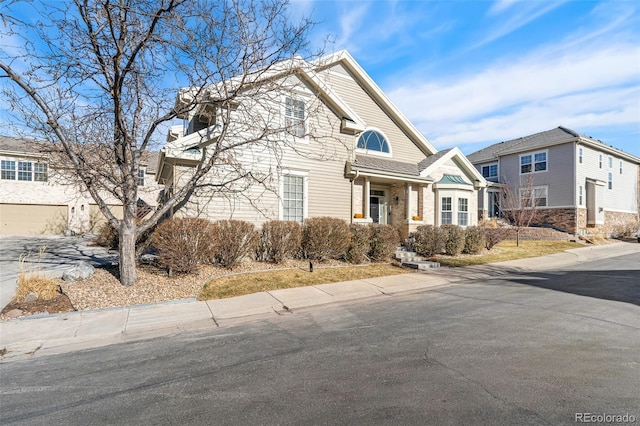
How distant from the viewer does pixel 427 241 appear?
14641mm

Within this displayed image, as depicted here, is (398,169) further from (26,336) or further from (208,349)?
(26,336)

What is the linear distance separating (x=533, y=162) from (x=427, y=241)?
19.9 meters

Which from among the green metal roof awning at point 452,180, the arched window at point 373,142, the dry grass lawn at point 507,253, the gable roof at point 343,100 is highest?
the gable roof at point 343,100

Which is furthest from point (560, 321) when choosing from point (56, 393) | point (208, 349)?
point (56, 393)

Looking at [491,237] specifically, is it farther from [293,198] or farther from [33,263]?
[33,263]

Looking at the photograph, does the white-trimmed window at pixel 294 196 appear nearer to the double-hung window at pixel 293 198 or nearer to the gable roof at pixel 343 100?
the double-hung window at pixel 293 198

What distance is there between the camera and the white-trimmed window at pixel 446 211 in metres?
18.2

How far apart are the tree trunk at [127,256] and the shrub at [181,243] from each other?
0.71 m

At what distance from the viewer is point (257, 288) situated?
8805 mm

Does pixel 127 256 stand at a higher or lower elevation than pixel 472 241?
higher

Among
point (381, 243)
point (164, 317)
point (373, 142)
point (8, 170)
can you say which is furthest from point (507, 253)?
point (8, 170)

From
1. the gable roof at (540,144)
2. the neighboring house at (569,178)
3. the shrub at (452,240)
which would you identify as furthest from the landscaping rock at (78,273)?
the gable roof at (540,144)

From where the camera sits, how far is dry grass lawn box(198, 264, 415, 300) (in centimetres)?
852

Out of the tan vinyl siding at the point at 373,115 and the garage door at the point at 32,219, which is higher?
the tan vinyl siding at the point at 373,115
